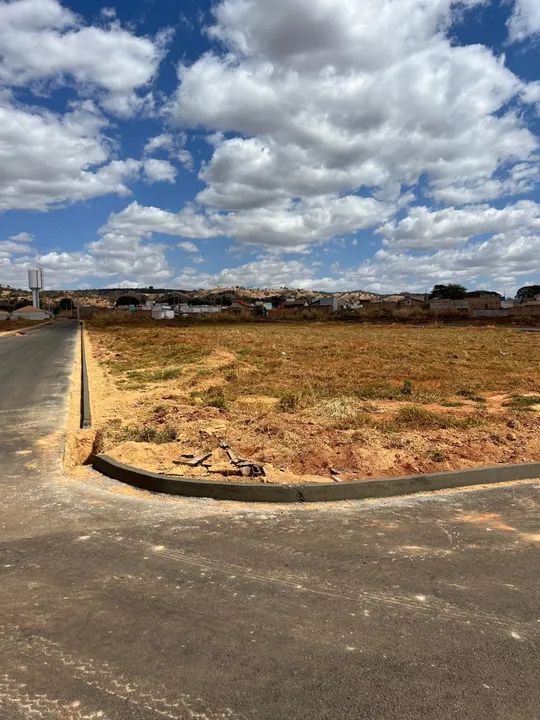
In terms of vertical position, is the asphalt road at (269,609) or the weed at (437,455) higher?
the weed at (437,455)

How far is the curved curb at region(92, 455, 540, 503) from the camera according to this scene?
5.93 m

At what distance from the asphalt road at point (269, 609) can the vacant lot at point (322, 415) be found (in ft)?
4.27

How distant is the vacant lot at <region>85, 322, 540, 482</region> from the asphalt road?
1.30 m

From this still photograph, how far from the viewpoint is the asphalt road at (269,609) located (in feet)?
9.24

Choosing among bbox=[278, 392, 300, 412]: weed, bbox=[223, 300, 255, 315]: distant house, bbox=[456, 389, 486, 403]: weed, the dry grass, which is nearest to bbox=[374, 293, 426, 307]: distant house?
bbox=[223, 300, 255, 315]: distant house

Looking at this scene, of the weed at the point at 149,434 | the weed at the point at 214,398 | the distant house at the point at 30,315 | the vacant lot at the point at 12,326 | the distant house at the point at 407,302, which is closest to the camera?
the weed at the point at 149,434

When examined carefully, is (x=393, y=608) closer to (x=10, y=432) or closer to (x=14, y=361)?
(x=10, y=432)

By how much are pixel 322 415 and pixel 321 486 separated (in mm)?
3902

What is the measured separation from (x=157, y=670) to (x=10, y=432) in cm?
773

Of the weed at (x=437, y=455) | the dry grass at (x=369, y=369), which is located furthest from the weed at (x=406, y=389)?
the weed at (x=437, y=455)

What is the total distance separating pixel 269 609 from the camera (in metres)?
3.66

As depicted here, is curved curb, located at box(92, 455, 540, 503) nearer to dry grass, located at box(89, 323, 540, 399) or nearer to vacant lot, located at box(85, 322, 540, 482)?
vacant lot, located at box(85, 322, 540, 482)

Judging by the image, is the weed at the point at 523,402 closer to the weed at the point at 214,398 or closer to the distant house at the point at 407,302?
the weed at the point at 214,398

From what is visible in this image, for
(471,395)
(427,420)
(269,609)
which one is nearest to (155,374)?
(471,395)
